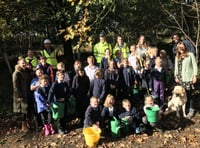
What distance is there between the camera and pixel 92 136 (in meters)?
7.47

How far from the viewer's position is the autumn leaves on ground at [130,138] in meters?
7.71

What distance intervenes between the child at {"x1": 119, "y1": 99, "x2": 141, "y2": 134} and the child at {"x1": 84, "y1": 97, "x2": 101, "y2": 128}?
0.57 m

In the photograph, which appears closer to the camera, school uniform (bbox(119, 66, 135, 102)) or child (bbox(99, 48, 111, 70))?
school uniform (bbox(119, 66, 135, 102))

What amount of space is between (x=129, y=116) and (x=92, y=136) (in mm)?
1113

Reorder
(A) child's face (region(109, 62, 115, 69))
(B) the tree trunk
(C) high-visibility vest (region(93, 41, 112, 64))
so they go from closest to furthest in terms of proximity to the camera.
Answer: (A) child's face (region(109, 62, 115, 69)), (C) high-visibility vest (region(93, 41, 112, 64)), (B) the tree trunk

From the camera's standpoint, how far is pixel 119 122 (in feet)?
26.2

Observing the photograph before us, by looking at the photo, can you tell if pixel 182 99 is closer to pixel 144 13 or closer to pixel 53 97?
pixel 53 97

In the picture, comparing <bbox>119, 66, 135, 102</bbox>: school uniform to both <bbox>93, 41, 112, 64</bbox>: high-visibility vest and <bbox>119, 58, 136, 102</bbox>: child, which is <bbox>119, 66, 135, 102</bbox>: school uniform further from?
<bbox>93, 41, 112, 64</bbox>: high-visibility vest

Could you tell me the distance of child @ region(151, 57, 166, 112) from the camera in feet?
29.5

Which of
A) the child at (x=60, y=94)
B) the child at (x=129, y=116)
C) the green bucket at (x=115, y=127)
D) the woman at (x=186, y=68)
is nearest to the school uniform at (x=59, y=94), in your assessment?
the child at (x=60, y=94)

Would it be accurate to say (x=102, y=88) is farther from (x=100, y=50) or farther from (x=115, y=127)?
(x=100, y=50)

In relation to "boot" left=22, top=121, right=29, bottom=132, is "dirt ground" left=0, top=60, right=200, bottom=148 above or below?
below

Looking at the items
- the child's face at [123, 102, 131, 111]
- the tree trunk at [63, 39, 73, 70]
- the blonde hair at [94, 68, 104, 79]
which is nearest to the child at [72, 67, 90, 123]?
the blonde hair at [94, 68, 104, 79]

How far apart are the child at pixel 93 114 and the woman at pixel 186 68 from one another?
2420 mm
